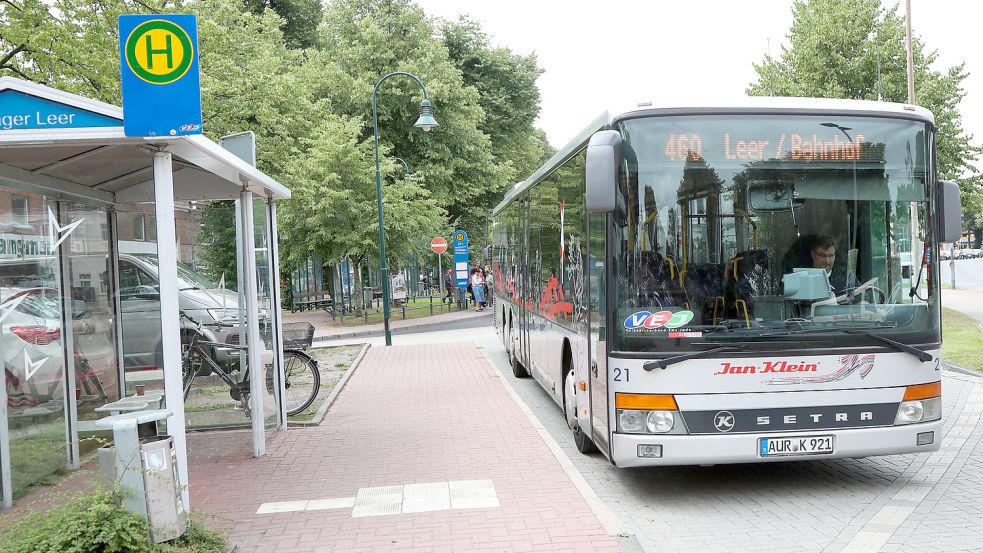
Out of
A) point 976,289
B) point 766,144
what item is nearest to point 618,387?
point 766,144

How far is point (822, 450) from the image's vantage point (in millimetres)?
6234

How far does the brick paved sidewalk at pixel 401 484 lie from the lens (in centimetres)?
564

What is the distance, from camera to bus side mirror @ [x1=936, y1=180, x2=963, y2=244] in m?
6.43

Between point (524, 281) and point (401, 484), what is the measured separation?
5675 mm

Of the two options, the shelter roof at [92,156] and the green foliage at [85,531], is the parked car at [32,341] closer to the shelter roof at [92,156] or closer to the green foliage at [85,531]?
the shelter roof at [92,156]

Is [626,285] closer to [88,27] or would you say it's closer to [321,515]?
[321,515]

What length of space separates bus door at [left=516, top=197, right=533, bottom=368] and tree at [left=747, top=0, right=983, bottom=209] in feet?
66.6

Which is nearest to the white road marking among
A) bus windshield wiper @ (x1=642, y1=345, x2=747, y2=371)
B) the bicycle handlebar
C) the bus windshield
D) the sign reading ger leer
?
bus windshield wiper @ (x1=642, y1=345, x2=747, y2=371)

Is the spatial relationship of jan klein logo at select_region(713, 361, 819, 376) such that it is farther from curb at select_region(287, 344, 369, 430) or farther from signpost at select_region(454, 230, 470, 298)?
signpost at select_region(454, 230, 470, 298)

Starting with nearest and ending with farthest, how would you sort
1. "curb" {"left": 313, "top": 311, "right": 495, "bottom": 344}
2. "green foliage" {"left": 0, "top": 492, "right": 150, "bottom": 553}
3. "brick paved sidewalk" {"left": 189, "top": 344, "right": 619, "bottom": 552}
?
"green foliage" {"left": 0, "top": 492, "right": 150, "bottom": 553}
"brick paved sidewalk" {"left": 189, "top": 344, "right": 619, "bottom": 552}
"curb" {"left": 313, "top": 311, "right": 495, "bottom": 344}

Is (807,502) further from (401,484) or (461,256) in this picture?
(461,256)

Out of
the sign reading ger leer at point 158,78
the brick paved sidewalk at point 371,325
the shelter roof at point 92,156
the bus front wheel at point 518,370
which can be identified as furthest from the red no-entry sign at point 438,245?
the sign reading ger leer at point 158,78

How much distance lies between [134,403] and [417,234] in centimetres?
2455

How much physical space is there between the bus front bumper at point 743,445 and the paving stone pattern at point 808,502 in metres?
0.39
